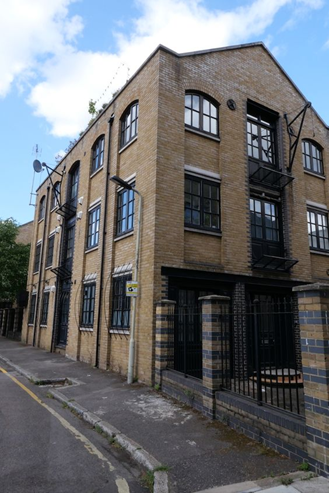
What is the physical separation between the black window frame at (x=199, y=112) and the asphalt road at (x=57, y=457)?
28.5 feet

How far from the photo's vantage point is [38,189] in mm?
23188

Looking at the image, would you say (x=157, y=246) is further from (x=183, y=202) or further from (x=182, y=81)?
(x=182, y=81)

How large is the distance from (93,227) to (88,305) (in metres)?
3.12

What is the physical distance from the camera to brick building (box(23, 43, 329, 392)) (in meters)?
9.56

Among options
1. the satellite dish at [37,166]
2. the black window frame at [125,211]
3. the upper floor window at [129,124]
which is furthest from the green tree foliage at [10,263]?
the upper floor window at [129,124]

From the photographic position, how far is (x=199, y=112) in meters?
11.2

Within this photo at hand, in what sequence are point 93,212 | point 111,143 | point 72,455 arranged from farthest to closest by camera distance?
point 93,212
point 111,143
point 72,455

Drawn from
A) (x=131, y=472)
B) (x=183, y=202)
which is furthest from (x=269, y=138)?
(x=131, y=472)

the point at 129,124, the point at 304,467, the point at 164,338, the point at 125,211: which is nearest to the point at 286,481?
the point at 304,467

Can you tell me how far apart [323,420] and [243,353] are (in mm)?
5775

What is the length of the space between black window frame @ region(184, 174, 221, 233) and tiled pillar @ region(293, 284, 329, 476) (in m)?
5.91

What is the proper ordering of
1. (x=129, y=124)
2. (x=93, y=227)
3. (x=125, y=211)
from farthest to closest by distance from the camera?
(x=93, y=227) → (x=129, y=124) → (x=125, y=211)

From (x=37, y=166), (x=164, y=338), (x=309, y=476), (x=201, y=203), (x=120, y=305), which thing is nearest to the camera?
(x=309, y=476)

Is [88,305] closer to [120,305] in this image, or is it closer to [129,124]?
[120,305]
